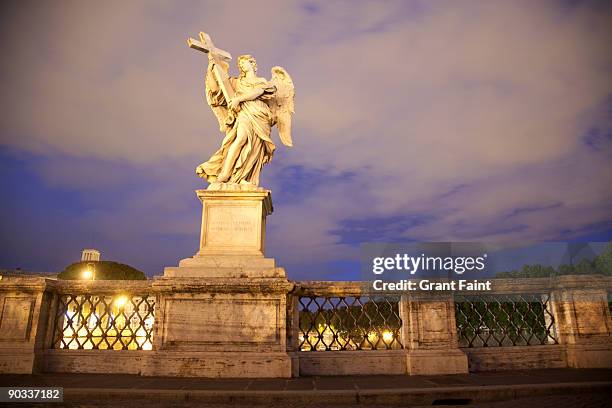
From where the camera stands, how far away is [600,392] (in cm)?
530

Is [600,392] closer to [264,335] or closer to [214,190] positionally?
[264,335]

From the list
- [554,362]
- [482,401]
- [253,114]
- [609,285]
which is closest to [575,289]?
[609,285]

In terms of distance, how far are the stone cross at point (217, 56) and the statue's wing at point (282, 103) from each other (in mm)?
950

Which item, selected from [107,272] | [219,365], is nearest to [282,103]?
[219,365]

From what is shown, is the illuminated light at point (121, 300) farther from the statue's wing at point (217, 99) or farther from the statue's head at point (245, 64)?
the statue's head at point (245, 64)

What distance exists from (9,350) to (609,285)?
36.2 ft

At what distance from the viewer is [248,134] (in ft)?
26.4

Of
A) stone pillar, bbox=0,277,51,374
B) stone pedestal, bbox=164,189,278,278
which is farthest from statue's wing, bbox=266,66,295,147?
stone pillar, bbox=0,277,51,374

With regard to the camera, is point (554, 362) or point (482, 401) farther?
point (554, 362)

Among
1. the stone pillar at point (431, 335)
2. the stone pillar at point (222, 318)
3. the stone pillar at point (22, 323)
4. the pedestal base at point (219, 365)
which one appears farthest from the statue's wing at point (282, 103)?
the stone pillar at point (22, 323)

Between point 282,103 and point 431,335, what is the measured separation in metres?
5.62

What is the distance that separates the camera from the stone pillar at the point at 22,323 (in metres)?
6.69

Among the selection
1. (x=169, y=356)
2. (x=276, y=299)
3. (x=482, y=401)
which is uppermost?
(x=276, y=299)

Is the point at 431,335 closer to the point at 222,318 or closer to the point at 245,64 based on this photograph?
the point at 222,318
